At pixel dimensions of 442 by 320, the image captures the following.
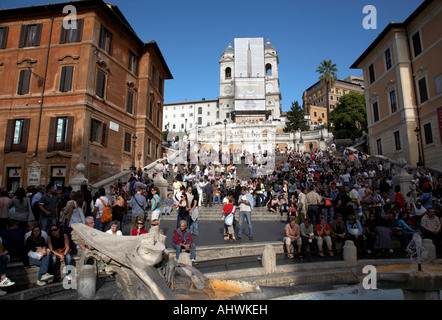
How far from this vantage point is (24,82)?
20.8 metres

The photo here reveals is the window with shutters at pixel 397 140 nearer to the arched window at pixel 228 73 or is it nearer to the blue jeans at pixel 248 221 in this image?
the blue jeans at pixel 248 221

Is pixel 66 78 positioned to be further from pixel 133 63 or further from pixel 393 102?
pixel 393 102

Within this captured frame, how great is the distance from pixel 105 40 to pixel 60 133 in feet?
27.8

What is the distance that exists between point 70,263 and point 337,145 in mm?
39857

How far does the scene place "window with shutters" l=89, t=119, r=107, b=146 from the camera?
2031 centimetres

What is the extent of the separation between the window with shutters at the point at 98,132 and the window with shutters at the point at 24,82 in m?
5.69

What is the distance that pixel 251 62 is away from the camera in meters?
70.8

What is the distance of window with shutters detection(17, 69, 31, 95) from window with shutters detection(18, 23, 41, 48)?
2.31 meters

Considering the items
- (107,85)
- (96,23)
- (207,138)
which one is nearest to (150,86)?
(107,85)

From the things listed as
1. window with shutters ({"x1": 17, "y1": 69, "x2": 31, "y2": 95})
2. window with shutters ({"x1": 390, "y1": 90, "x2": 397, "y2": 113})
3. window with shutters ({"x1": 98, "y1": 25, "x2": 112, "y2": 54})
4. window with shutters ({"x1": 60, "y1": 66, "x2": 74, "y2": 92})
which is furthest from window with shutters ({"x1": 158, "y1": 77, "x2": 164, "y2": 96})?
window with shutters ({"x1": 390, "y1": 90, "x2": 397, "y2": 113})

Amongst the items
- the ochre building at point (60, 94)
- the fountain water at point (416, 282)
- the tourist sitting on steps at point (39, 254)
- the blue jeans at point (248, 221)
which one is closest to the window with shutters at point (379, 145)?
the fountain water at point (416, 282)

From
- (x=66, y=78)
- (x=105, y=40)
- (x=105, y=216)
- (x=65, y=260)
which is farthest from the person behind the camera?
(x=105, y=40)

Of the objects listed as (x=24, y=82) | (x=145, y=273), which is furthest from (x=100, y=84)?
(x=145, y=273)
